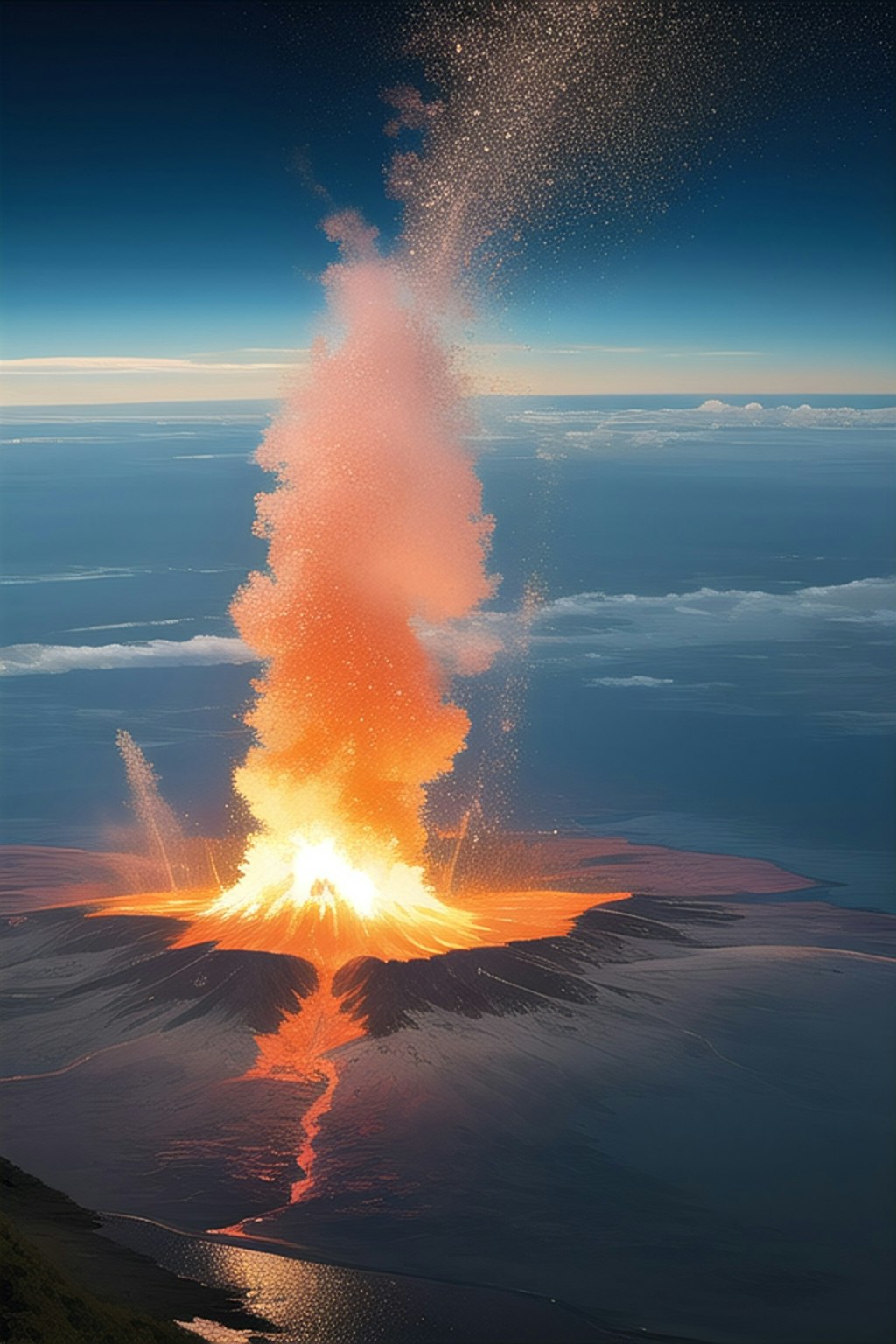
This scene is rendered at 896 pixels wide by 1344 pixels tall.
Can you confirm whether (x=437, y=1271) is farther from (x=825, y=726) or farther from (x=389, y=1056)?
(x=825, y=726)

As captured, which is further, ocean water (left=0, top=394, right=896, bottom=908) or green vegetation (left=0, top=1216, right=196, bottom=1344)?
ocean water (left=0, top=394, right=896, bottom=908)

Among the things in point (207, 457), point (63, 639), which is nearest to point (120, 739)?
point (63, 639)

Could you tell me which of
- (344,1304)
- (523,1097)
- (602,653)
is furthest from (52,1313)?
(602,653)

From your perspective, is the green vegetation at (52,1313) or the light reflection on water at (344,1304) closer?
the green vegetation at (52,1313)

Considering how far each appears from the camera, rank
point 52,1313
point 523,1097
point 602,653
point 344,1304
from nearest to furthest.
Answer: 1. point 52,1313
2. point 344,1304
3. point 523,1097
4. point 602,653

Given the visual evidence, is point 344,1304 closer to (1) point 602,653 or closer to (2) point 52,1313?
(2) point 52,1313
